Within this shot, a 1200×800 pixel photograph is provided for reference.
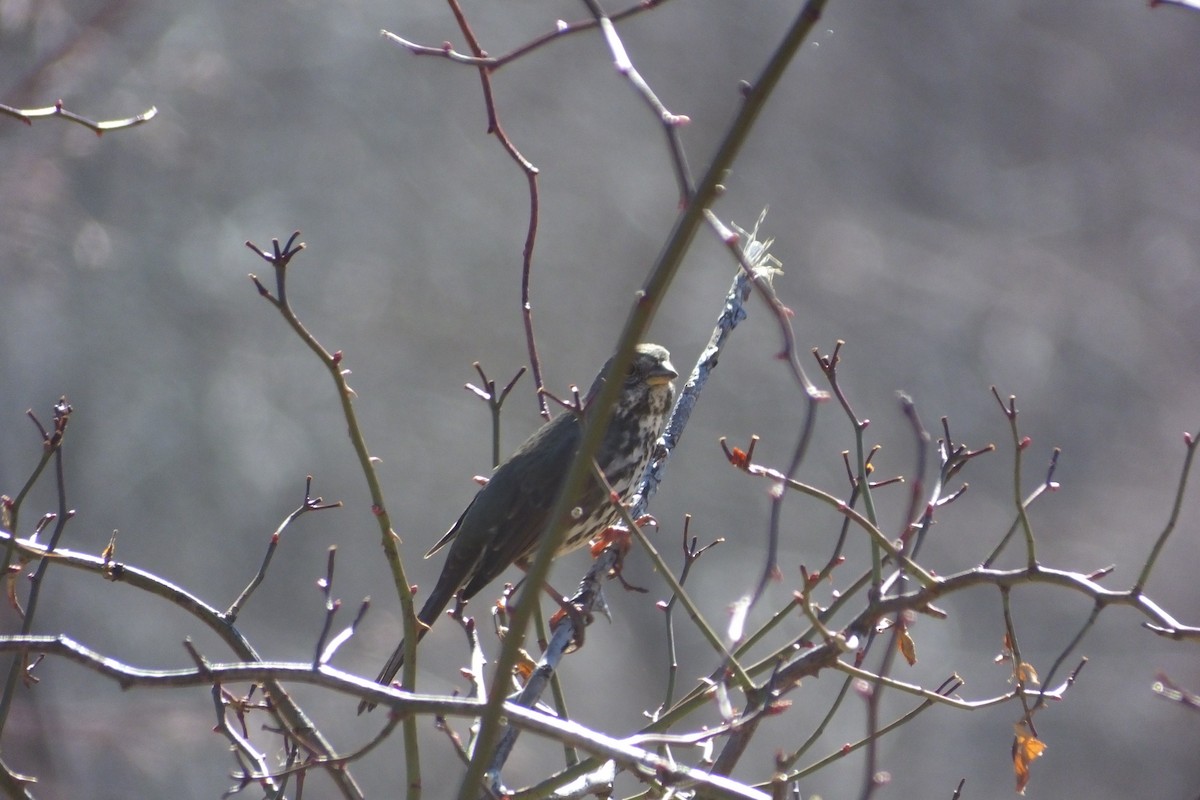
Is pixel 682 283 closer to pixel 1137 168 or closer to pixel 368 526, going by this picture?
pixel 368 526

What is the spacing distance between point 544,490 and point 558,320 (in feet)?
29.6

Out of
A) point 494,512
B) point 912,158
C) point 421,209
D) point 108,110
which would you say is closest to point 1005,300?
point 912,158

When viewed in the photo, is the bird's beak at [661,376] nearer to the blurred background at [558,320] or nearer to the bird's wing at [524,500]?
the bird's wing at [524,500]

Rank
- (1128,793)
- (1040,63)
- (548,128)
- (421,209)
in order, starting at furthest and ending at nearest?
(1040,63), (548,128), (421,209), (1128,793)

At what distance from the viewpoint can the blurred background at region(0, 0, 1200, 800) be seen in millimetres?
11812

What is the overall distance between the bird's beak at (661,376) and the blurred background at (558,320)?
6.74 m

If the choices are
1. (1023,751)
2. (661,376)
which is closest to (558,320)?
(661,376)

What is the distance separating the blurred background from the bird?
6.08m

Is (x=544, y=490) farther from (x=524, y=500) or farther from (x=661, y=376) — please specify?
(x=661, y=376)

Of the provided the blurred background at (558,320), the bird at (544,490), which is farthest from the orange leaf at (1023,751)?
the blurred background at (558,320)

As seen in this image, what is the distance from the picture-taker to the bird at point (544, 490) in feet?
16.7

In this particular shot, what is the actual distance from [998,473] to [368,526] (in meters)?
7.44

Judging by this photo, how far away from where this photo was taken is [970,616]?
1379 cm

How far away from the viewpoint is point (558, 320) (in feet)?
46.5
